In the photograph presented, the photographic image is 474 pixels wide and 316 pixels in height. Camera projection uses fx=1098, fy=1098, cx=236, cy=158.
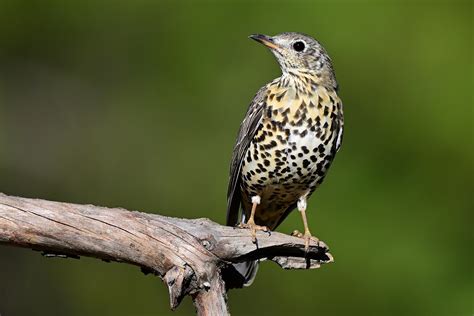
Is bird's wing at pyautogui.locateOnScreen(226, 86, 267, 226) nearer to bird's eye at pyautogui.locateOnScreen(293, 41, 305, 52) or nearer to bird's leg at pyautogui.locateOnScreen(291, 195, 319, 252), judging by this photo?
bird's eye at pyautogui.locateOnScreen(293, 41, 305, 52)

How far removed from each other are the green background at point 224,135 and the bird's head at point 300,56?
2243 millimetres

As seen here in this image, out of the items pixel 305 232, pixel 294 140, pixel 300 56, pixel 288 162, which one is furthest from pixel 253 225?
pixel 300 56

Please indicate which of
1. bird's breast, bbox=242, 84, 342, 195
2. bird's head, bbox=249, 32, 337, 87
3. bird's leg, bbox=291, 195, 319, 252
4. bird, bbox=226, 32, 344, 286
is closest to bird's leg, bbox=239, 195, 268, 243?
bird, bbox=226, 32, 344, 286

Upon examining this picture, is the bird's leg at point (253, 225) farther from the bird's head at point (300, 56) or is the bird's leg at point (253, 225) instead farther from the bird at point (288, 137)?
the bird's head at point (300, 56)

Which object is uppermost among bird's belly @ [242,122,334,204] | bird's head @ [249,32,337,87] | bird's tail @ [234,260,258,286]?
bird's head @ [249,32,337,87]

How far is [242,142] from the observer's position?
7172mm

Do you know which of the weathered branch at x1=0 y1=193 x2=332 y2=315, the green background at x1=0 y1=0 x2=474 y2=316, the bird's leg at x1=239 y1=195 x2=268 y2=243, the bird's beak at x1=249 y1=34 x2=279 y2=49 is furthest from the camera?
the green background at x1=0 y1=0 x2=474 y2=316

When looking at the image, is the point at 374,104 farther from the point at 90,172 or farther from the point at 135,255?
the point at 135,255

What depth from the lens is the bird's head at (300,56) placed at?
7.21 m

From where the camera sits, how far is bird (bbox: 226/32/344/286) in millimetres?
6895

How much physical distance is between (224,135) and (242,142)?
319cm

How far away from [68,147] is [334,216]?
10.6 ft

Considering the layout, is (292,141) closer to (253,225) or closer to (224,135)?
(253,225)

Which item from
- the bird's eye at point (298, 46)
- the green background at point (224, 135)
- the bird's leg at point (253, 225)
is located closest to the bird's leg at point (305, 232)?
the bird's leg at point (253, 225)
